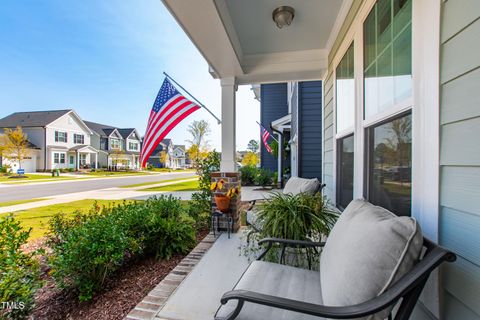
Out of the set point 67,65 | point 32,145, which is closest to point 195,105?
point 67,65

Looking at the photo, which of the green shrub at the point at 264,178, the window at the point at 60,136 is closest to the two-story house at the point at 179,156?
the window at the point at 60,136

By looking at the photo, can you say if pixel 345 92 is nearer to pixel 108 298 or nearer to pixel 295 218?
pixel 295 218

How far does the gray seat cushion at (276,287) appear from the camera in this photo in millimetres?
1074

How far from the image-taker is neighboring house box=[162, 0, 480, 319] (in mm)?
873

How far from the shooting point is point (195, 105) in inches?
146

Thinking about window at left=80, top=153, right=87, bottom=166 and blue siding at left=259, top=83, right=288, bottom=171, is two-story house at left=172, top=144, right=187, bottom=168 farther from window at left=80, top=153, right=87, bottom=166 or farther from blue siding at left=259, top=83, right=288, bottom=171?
blue siding at left=259, top=83, right=288, bottom=171

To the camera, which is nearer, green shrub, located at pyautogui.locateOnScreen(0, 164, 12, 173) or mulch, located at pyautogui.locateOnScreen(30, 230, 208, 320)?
mulch, located at pyautogui.locateOnScreen(30, 230, 208, 320)

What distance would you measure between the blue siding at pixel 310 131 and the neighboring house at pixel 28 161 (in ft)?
79.1

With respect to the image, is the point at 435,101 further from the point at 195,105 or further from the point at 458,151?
the point at 195,105

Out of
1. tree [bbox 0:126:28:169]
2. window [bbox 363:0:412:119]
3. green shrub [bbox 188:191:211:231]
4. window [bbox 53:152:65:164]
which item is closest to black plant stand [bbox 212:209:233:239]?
green shrub [bbox 188:191:211:231]

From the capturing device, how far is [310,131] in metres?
6.03

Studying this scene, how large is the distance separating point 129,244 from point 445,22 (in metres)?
3.01

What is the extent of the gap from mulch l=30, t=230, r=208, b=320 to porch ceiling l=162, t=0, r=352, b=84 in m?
2.73

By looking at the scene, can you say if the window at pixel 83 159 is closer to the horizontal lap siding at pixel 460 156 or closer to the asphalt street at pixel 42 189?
the asphalt street at pixel 42 189
